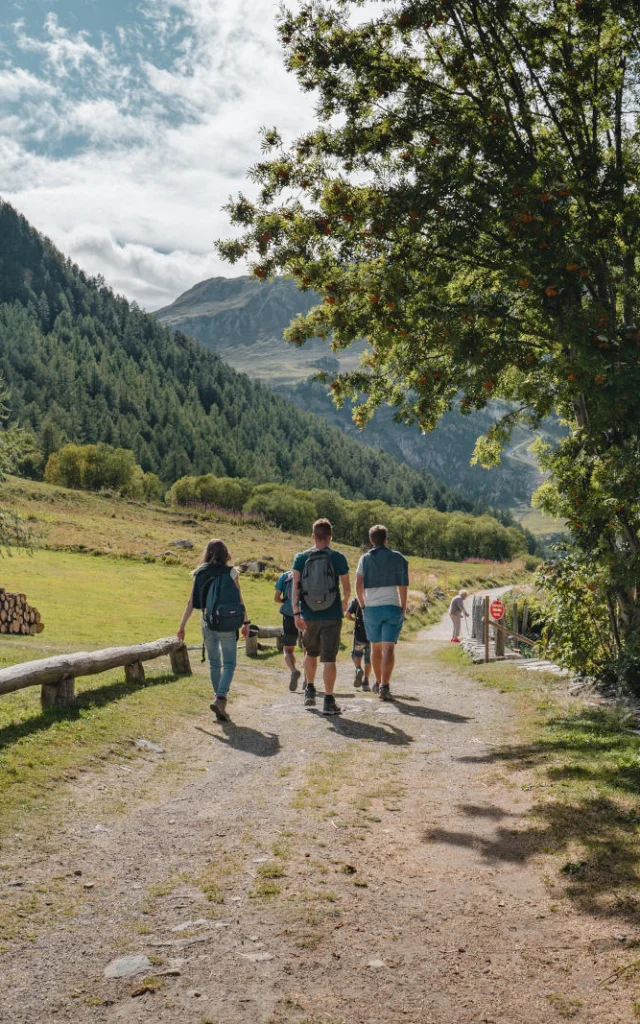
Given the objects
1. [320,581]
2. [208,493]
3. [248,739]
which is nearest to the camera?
[248,739]

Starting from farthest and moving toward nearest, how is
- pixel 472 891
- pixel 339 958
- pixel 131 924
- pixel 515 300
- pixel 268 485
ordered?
pixel 268 485
pixel 515 300
pixel 472 891
pixel 131 924
pixel 339 958

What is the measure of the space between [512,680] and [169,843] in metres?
10.1

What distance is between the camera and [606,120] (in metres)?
11.0

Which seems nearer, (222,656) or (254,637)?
(222,656)

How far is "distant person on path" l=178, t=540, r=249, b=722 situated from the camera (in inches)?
390

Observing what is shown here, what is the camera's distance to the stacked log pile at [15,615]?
78.4 feet

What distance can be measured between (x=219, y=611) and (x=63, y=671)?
2.11 metres

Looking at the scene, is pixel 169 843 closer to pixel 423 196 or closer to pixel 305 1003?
pixel 305 1003

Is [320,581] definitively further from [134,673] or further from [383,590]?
[134,673]

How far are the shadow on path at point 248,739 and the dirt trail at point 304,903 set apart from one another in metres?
0.49

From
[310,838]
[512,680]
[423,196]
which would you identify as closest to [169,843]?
[310,838]

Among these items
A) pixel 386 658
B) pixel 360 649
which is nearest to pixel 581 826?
pixel 386 658

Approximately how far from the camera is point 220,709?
10.2 metres

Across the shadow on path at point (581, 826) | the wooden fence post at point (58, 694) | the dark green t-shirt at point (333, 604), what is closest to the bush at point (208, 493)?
the dark green t-shirt at point (333, 604)
